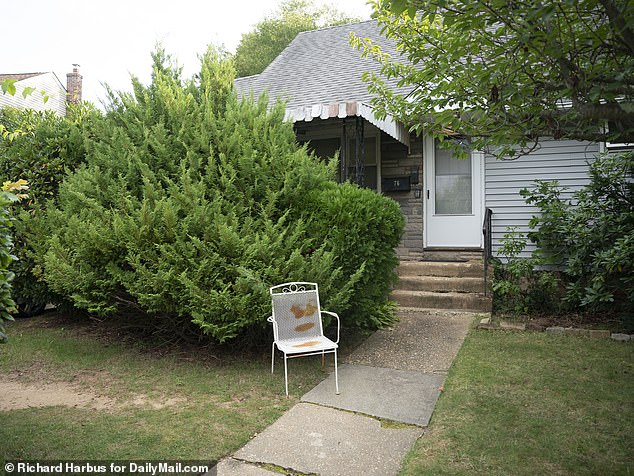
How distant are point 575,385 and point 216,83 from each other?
15.5 feet

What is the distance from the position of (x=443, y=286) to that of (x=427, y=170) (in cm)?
251

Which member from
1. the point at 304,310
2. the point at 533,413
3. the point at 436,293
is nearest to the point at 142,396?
the point at 304,310

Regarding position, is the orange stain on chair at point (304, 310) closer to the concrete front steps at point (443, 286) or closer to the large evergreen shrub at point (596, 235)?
the concrete front steps at point (443, 286)

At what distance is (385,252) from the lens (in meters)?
5.43

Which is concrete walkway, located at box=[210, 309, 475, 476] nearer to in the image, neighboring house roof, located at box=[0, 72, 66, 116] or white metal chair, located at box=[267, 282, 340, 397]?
white metal chair, located at box=[267, 282, 340, 397]

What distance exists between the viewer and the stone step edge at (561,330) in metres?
5.55

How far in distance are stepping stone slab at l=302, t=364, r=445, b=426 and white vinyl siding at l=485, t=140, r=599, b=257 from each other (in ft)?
14.8

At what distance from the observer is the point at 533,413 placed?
11.7 feet

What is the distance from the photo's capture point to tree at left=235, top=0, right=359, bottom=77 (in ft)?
87.8

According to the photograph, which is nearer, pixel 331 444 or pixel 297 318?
pixel 331 444

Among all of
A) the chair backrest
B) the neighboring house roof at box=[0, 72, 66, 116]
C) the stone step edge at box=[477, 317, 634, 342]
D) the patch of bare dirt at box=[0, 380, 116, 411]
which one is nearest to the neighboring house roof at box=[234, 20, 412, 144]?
the stone step edge at box=[477, 317, 634, 342]

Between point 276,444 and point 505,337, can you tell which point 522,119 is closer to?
point 276,444

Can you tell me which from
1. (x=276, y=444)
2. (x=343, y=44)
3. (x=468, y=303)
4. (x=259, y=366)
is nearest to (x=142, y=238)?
(x=259, y=366)

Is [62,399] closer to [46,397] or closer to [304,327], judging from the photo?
[46,397]
